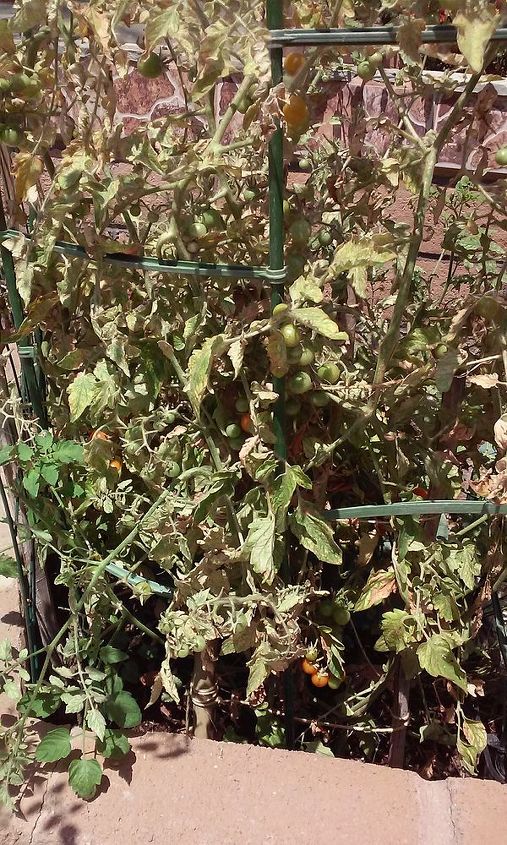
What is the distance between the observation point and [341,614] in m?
1.53

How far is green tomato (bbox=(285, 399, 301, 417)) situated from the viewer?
132 centimetres

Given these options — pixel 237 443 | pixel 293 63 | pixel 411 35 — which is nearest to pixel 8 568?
pixel 237 443

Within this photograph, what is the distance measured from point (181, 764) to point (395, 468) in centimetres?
66

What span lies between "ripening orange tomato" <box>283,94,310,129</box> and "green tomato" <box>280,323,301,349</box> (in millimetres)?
278

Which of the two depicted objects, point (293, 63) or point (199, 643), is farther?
point (199, 643)

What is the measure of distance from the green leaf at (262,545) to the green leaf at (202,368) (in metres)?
0.23

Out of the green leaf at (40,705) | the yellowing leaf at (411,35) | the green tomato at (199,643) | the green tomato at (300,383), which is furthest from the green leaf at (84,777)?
the yellowing leaf at (411,35)

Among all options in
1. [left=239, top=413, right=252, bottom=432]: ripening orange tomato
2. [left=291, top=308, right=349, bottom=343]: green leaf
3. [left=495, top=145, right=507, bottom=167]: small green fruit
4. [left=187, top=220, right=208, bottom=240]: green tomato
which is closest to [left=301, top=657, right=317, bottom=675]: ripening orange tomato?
[left=239, top=413, right=252, bottom=432]: ripening orange tomato

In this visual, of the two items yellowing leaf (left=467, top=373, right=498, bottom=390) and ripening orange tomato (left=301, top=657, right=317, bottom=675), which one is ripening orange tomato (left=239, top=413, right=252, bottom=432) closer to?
yellowing leaf (left=467, top=373, right=498, bottom=390)

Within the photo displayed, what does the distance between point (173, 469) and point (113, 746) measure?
0.52 metres

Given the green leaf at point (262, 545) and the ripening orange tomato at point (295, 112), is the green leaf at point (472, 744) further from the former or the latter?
the ripening orange tomato at point (295, 112)

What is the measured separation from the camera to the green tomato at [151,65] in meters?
1.16

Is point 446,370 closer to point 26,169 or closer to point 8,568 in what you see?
point 26,169

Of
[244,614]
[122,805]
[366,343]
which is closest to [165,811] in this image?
[122,805]
